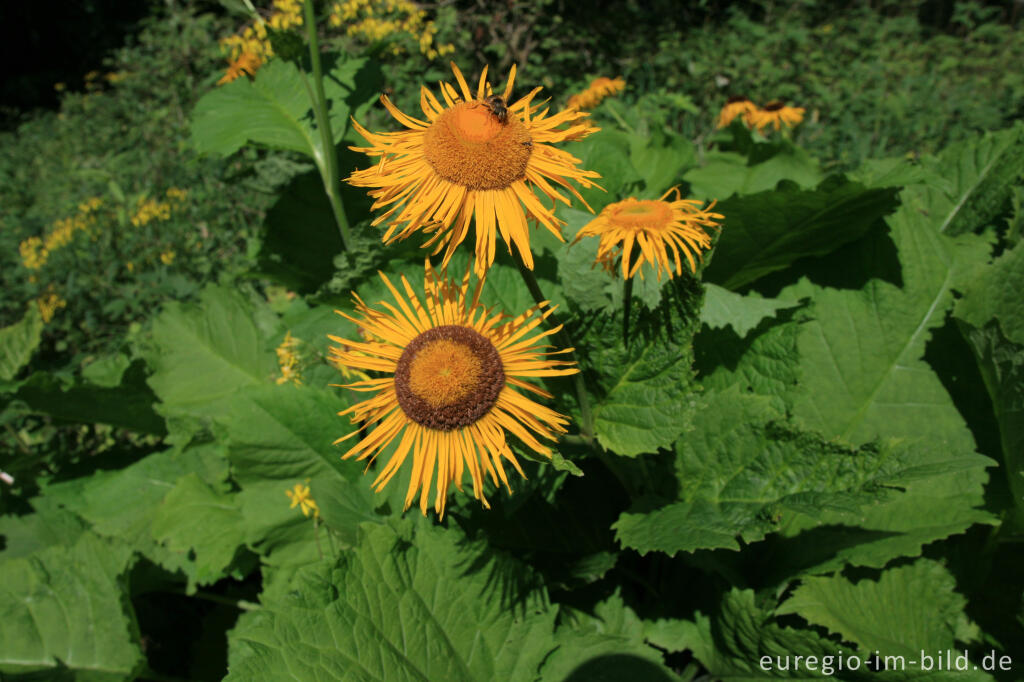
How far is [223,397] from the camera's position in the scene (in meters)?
2.57

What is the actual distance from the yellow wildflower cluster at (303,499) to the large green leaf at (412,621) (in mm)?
360

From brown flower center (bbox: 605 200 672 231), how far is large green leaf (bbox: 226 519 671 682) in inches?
36.4

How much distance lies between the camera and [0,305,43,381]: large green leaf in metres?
2.94

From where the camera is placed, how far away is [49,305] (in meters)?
4.03

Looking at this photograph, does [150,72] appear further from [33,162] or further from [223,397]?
[223,397]

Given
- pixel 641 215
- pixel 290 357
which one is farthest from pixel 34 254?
pixel 641 215

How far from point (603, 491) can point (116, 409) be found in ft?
6.50

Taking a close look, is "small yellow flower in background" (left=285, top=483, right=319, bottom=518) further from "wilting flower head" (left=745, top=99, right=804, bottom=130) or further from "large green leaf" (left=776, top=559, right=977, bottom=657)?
"wilting flower head" (left=745, top=99, right=804, bottom=130)

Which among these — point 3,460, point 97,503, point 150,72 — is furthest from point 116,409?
point 150,72

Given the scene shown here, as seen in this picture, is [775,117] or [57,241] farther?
[57,241]

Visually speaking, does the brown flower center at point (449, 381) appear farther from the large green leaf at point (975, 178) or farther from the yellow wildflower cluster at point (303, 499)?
the large green leaf at point (975, 178)

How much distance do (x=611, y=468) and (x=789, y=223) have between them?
1.04 m

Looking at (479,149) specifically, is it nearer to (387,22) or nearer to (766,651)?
(766,651)

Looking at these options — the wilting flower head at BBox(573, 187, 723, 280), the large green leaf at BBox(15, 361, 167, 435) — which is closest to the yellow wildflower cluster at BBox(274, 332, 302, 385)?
the large green leaf at BBox(15, 361, 167, 435)
